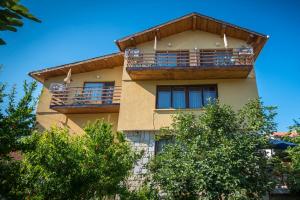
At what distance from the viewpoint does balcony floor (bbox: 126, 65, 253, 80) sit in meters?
16.3

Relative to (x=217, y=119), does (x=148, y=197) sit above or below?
below

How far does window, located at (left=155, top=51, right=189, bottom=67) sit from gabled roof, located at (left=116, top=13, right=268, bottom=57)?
59.0 inches

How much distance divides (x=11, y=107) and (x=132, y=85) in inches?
400

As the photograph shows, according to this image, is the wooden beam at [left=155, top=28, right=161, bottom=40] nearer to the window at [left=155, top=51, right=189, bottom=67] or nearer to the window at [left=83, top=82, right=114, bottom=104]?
the window at [left=155, top=51, right=189, bottom=67]

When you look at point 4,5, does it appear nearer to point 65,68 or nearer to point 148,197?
point 148,197

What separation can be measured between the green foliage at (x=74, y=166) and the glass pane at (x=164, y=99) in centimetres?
737

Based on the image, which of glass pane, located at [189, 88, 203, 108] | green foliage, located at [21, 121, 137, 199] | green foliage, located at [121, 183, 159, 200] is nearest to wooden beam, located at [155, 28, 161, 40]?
glass pane, located at [189, 88, 203, 108]

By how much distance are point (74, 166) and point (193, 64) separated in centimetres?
1142

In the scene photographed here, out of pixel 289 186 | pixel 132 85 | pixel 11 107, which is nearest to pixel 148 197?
pixel 11 107

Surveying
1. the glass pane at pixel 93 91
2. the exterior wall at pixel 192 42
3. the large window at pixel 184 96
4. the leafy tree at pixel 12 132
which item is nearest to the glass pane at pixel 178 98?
the large window at pixel 184 96

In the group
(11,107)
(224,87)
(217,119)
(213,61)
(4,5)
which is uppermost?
(213,61)

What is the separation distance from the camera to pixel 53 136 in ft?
28.6

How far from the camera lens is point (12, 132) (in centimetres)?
714

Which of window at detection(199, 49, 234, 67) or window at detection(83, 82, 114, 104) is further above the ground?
window at detection(199, 49, 234, 67)
